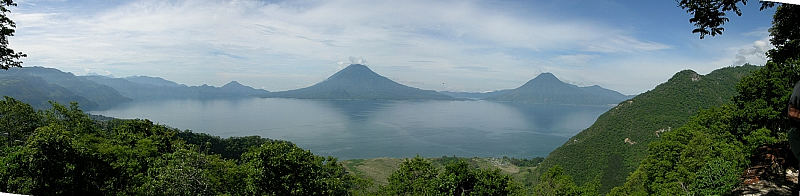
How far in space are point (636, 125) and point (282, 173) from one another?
35.5 meters

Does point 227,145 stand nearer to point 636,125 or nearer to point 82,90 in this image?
point 636,125

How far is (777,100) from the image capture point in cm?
680

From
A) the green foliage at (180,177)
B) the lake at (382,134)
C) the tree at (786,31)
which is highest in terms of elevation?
the tree at (786,31)

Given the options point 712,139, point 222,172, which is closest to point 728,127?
point 712,139

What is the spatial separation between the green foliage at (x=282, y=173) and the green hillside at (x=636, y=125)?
24.2m

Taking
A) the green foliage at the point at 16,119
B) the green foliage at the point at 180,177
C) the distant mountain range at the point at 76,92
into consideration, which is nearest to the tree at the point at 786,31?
the green foliage at the point at 180,177

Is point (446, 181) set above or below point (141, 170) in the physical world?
below

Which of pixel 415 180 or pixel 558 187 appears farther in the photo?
pixel 558 187

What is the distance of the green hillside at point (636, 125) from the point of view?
27.5 meters

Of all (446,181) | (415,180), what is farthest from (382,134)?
(446,181)

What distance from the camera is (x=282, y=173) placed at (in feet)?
15.4

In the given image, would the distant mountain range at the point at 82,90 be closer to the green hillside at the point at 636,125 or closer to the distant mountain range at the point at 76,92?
the distant mountain range at the point at 76,92

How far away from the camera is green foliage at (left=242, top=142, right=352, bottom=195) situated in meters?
4.55

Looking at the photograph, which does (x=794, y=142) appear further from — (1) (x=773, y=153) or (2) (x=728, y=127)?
(2) (x=728, y=127)
